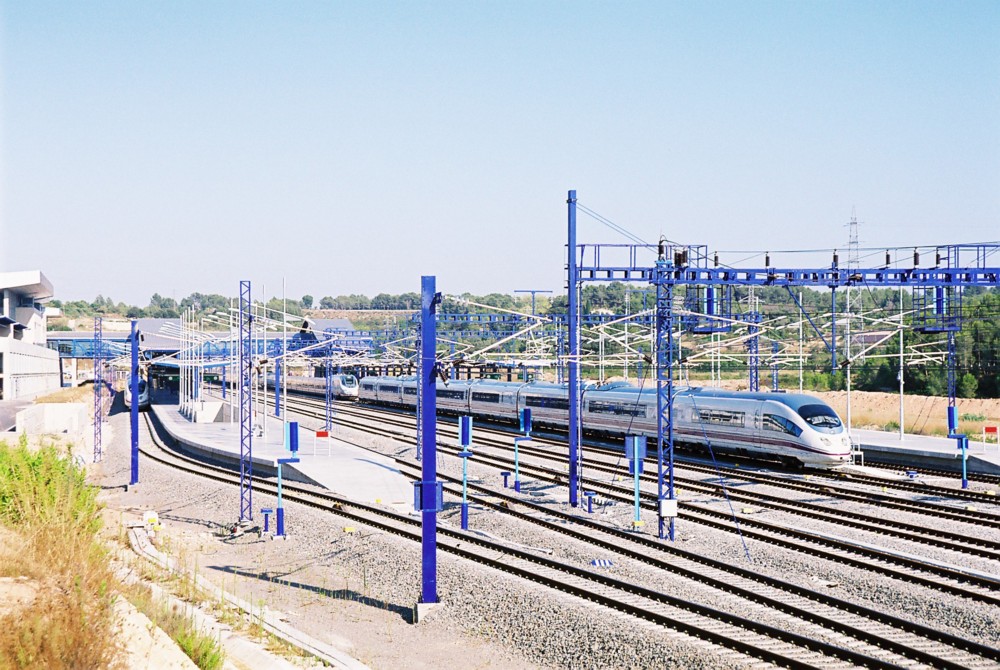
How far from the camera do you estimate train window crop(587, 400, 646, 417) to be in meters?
36.8

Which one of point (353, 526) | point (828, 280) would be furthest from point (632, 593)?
point (828, 280)

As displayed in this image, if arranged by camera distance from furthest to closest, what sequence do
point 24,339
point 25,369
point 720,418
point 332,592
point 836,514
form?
point 24,339 → point 25,369 → point 720,418 → point 836,514 → point 332,592

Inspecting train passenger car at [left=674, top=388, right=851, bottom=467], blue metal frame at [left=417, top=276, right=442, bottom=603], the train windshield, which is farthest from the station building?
blue metal frame at [left=417, top=276, right=442, bottom=603]

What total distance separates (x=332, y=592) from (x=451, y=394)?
36.7 metres

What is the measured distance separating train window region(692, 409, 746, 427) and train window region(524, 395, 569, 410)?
9.08 meters

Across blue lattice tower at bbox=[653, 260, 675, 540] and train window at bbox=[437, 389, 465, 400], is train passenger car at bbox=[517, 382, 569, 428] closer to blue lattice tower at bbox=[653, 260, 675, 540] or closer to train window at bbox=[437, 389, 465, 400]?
train window at bbox=[437, 389, 465, 400]

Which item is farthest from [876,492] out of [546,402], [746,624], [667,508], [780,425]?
[546,402]

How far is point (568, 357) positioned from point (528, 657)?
9.50m

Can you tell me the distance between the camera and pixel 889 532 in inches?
835

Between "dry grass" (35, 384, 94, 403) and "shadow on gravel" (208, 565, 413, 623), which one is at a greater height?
"shadow on gravel" (208, 565, 413, 623)

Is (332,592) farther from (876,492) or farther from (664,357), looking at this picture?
(876,492)

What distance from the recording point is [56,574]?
44.0 ft

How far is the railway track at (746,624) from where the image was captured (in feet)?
43.4

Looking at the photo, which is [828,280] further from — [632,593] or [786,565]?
[632,593]
